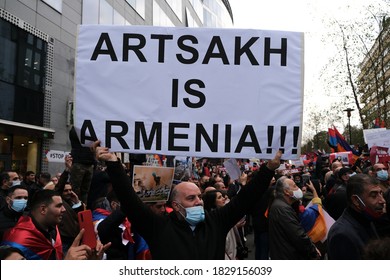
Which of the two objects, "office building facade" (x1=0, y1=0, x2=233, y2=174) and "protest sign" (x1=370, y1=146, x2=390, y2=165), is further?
"office building facade" (x1=0, y1=0, x2=233, y2=174)

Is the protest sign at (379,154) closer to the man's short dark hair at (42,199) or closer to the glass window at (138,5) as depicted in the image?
the man's short dark hair at (42,199)

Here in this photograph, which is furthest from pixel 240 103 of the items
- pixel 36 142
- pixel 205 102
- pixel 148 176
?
pixel 36 142

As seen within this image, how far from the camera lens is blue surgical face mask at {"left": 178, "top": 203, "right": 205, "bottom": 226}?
2.96 metres

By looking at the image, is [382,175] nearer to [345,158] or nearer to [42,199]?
[345,158]

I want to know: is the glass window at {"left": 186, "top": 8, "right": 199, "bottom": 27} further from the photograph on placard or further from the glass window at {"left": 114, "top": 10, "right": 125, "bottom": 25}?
the photograph on placard

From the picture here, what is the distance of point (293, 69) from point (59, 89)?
55.9 feet

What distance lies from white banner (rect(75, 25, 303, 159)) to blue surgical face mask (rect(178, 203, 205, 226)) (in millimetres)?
487

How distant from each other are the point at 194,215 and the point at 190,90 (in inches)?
40.7

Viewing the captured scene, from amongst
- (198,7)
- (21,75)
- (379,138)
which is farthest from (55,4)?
(198,7)

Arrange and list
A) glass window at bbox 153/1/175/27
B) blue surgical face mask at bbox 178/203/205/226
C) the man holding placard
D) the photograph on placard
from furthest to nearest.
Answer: glass window at bbox 153/1/175/27, the photograph on placard, blue surgical face mask at bbox 178/203/205/226, the man holding placard

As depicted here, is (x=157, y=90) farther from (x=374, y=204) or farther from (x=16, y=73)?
(x=16, y=73)

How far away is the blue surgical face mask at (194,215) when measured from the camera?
296cm

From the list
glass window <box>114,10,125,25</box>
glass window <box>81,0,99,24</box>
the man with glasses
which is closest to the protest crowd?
the man with glasses

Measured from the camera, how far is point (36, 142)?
17.5 metres
